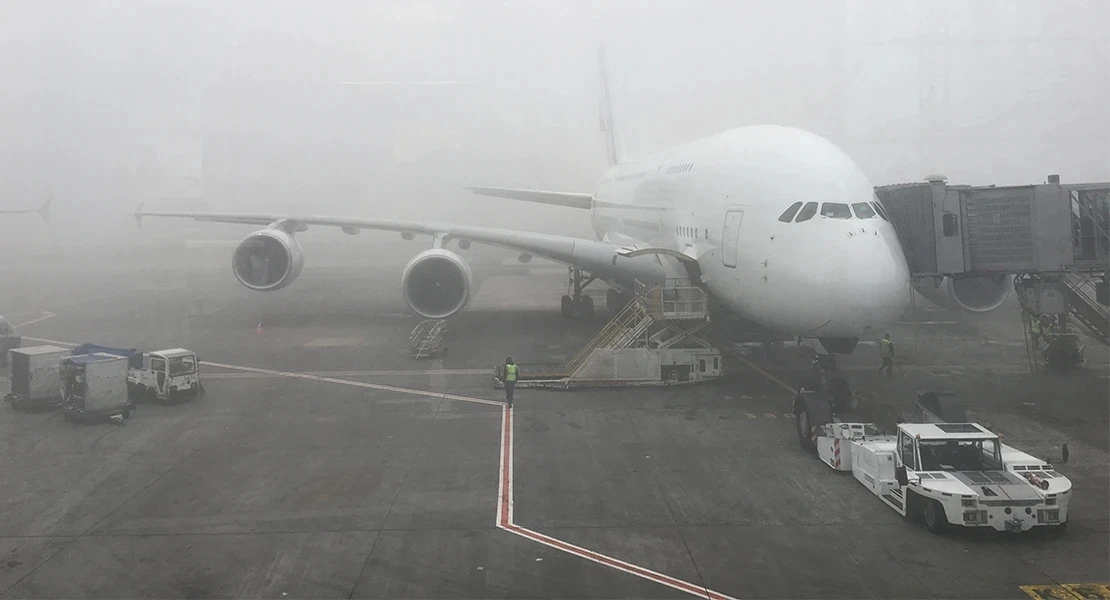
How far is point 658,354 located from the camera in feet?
50.9

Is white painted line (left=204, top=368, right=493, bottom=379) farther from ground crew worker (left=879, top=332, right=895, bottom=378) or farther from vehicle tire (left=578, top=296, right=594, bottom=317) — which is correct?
ground crew worker (left=879, top=332, right=895, bottom=378)

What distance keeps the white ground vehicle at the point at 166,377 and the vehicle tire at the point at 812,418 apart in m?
10.9

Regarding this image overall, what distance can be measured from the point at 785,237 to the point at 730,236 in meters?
1.48

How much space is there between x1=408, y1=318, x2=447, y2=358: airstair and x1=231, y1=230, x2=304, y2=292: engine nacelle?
4009 millimetres

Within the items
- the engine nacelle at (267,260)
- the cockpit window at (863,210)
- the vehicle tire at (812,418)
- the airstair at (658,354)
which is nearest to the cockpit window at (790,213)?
the cockpit window at (863,210)

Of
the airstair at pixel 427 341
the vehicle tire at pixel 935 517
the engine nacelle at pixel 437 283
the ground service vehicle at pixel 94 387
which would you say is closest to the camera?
the vehicle tire at pixel 935 517

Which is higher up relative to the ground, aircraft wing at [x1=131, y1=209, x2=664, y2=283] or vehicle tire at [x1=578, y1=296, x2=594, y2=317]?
aircraft wing at [x1=131, y1=209, x2=664, y2=283]

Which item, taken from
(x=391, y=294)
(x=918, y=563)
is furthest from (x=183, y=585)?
(x=391, y=294)

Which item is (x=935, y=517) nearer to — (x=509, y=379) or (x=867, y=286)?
(x=867, y=286)

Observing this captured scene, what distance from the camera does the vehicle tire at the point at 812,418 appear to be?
427 inches

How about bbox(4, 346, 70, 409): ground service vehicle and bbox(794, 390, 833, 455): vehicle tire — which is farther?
bbox(4, 346, 70, 409): ground service vehicle

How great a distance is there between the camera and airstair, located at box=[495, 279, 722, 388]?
49.6 feet

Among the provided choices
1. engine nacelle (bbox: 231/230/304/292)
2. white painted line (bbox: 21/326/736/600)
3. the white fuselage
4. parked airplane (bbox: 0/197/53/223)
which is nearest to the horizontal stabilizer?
engine nacelle (bbox: 231/230/304/292)

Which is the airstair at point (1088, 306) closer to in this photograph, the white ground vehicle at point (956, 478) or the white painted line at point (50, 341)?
the white ground vehicle at point (956, 478)
